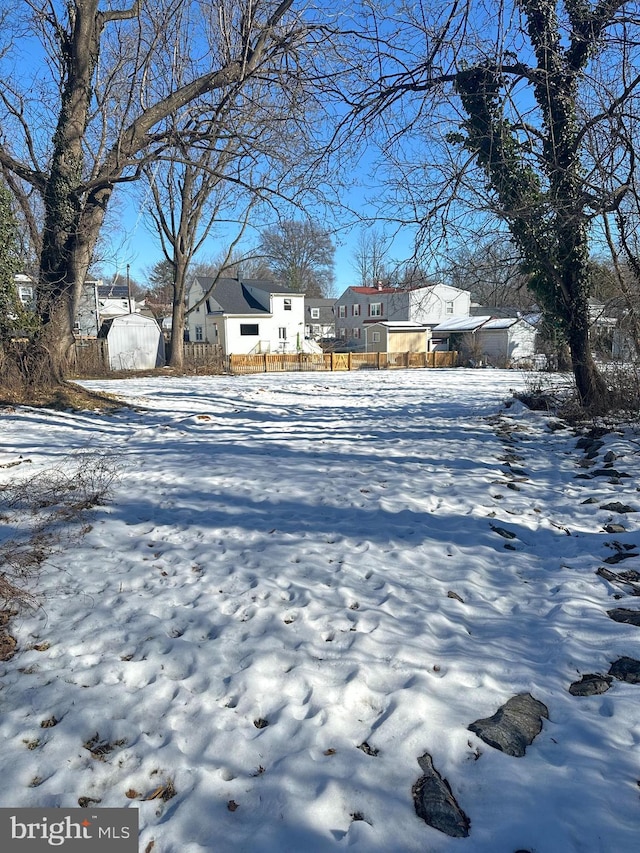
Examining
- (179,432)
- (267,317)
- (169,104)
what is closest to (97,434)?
(179,432)

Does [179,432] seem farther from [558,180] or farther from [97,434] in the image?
[558,180]

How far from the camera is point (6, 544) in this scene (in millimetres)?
4535

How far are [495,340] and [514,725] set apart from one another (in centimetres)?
3559

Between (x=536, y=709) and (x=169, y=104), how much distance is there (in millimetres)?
10418

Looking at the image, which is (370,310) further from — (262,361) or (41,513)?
(41,513)

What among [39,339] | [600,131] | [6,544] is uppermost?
[600,131]

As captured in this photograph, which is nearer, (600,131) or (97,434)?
(600,131)

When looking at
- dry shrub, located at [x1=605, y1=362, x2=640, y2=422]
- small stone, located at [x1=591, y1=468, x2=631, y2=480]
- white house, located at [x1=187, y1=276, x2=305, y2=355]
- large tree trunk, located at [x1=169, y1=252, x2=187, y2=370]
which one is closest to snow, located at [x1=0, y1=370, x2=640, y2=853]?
small stone, located at [x1=591, y1=468, x2=631, y2=480]

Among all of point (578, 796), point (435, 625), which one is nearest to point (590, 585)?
point (435, 625)

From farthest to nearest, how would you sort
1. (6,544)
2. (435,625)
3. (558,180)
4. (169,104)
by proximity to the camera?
(169,104) < (558,180) < (6,544) < (435,625)

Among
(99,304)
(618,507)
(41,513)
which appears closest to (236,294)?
(99,304)

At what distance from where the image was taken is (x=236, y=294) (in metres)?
38.5

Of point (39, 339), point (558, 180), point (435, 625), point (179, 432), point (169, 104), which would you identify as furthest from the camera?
point (39, 339)

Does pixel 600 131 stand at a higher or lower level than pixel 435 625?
higher
